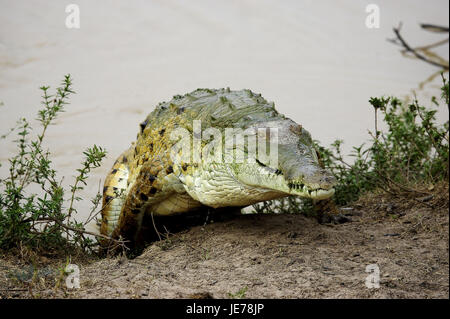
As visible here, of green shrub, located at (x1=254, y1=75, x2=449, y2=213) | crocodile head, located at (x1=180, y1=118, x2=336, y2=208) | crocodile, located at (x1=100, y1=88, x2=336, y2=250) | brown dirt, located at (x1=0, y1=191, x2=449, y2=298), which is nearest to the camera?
brown dirt, located at (x1=0, y1=191, x2=449, y2=298)

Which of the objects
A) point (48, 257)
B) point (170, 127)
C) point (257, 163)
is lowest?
point (48, 257)

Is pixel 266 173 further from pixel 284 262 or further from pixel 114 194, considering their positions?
pixel 114 194

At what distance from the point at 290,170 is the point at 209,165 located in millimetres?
821

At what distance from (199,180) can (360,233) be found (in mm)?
1207

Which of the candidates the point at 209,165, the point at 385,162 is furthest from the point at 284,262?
the point at 385,162

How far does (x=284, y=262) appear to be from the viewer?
296 centimetres

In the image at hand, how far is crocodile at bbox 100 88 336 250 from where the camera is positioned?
2.93 metres

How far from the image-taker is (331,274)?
8.80 feet

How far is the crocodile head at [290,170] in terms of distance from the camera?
2613 mm

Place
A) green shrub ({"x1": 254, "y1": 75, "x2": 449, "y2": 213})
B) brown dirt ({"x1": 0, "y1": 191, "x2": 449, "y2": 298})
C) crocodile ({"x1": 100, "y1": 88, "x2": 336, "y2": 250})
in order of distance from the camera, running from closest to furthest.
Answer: brown dirt ({"x1": 0, "y1": 191, "x2": 449, "y2": 298}), crocodile ({"x1": 100, "y1": 88, "x2": 336, "y2": 250}), green shrub ({"x1": 254, "y1": 75, "x2": 449, "y2": 213})

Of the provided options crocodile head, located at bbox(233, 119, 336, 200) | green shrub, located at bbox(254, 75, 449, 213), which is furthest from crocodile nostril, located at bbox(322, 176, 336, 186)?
green shrub, located at bbox(254, 75, 449, 213)

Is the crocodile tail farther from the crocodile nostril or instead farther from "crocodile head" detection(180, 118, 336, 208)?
the crocodile nostril
